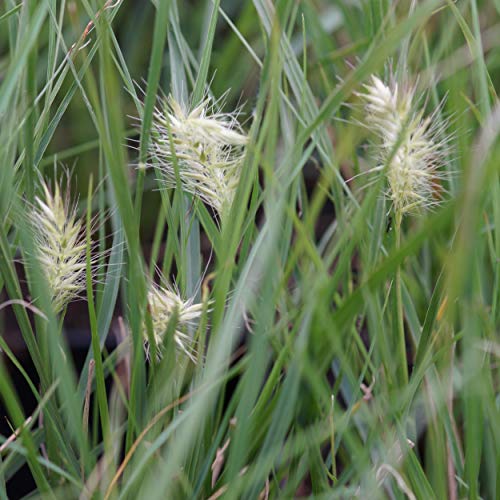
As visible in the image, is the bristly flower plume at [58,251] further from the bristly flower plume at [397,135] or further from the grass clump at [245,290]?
the bristly flower plume at [397,135]

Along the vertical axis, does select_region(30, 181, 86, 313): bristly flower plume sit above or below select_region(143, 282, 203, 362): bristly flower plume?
above

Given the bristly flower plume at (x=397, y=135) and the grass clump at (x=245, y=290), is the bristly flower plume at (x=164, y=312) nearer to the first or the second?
the grass clump at (x=245, y=290)

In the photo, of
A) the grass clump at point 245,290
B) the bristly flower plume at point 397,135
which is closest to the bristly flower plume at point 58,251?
the grass clump at point 245,290

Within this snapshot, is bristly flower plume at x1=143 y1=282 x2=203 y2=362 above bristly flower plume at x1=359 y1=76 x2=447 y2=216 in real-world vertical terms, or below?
below

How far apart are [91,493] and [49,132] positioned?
0.26 metres

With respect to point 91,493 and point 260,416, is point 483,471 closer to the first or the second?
point 260,416

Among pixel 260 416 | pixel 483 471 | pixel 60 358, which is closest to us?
pixel 60 358

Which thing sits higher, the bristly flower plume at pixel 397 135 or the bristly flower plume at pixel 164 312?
the bristly flower plume at pixel 397 135

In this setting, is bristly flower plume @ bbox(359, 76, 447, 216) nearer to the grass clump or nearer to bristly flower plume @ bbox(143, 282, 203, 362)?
the grass clump

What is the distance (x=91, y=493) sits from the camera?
0.44 metres

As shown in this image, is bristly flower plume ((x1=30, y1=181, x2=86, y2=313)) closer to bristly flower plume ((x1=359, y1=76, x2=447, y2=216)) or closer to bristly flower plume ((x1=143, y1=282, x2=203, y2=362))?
bristly flower plume ((x1=143, y1=282, x2=203, y2=362))

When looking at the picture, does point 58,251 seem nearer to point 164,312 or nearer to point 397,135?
point 164,312

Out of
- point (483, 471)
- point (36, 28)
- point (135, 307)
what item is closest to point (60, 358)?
point (135, 307)

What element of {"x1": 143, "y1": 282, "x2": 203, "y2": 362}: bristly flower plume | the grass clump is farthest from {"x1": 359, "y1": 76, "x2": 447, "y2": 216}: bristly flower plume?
{"x1": 143, "y1": 282, "x2": 203, "y2": 362}: bristly flower plume
